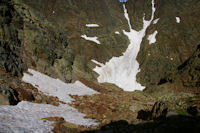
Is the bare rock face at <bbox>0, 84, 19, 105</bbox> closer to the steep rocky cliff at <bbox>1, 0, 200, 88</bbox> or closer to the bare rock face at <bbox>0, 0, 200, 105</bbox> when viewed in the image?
the bare rock face at <bbox>0, 0, 200, 105</bbox>

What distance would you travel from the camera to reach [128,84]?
58625 millimetres

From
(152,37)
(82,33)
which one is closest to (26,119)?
(82,33)

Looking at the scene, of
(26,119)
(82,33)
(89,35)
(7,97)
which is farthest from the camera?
(89,35)

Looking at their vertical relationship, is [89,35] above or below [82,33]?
below

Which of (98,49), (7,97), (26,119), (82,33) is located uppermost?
(82,33)

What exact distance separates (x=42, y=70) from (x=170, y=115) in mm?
21869

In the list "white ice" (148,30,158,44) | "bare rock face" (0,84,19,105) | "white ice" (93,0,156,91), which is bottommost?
"bare rock face" (0,84,19,105)

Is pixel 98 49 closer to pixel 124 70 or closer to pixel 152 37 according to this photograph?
pixel 124 70

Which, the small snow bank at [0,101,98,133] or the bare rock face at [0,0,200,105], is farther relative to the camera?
the bare rock face at [0,0,200,105]

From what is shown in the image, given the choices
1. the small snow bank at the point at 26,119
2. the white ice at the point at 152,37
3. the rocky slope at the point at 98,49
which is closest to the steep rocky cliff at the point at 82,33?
the rocky slope at the point at 98,49

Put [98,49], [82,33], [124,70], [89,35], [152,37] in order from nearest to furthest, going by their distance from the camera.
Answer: [124,70], [98,49], [82,33], [89,35], [152,37]

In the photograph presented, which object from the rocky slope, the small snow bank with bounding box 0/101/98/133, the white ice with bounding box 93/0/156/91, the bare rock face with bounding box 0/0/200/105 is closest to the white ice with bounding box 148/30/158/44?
the rocky slope

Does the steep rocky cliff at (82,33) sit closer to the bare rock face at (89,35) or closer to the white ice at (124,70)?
the bare rock face at (89,35)

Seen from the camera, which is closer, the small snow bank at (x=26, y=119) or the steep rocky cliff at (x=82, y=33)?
the small snow bank at (x=26, y=119)
